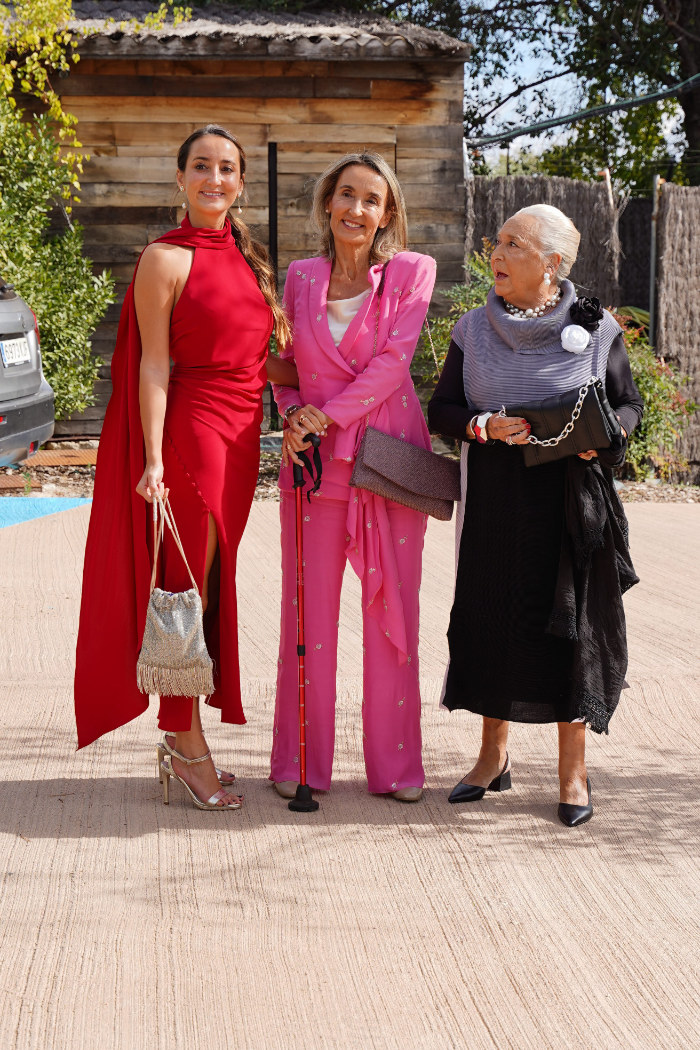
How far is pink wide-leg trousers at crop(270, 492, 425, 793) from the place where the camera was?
12.1 ft

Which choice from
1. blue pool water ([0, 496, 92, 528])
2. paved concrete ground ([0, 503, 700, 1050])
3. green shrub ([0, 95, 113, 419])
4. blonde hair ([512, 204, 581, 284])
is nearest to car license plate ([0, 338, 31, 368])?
blue pool water ([0, 496, 92, 528])

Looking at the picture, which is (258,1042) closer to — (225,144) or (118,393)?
(118,393)

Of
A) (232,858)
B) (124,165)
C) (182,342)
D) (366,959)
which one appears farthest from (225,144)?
(124,165)

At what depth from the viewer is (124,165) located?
10203 millimetres

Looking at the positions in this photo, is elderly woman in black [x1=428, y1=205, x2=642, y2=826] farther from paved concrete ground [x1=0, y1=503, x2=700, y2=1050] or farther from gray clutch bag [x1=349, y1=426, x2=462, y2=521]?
paved concrete ground [x1=0, y1=503, x2=700, y2=1050]

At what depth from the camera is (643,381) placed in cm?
996

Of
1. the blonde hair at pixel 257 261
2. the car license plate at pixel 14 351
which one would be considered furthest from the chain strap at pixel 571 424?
the car license plate at pixel 14 351

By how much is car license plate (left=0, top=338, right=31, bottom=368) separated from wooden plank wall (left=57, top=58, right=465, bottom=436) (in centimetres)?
287

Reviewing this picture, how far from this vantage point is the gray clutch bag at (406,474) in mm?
Answer: 3531

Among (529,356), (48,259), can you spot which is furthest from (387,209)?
(48,259)

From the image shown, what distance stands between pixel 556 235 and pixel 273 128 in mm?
7421

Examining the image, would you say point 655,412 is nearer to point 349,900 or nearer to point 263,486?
point 263,486

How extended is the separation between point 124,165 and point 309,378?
7.29 m

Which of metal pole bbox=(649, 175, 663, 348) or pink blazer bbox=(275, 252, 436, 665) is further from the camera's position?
metal pole bbox=(649, 175, 663, 348)
